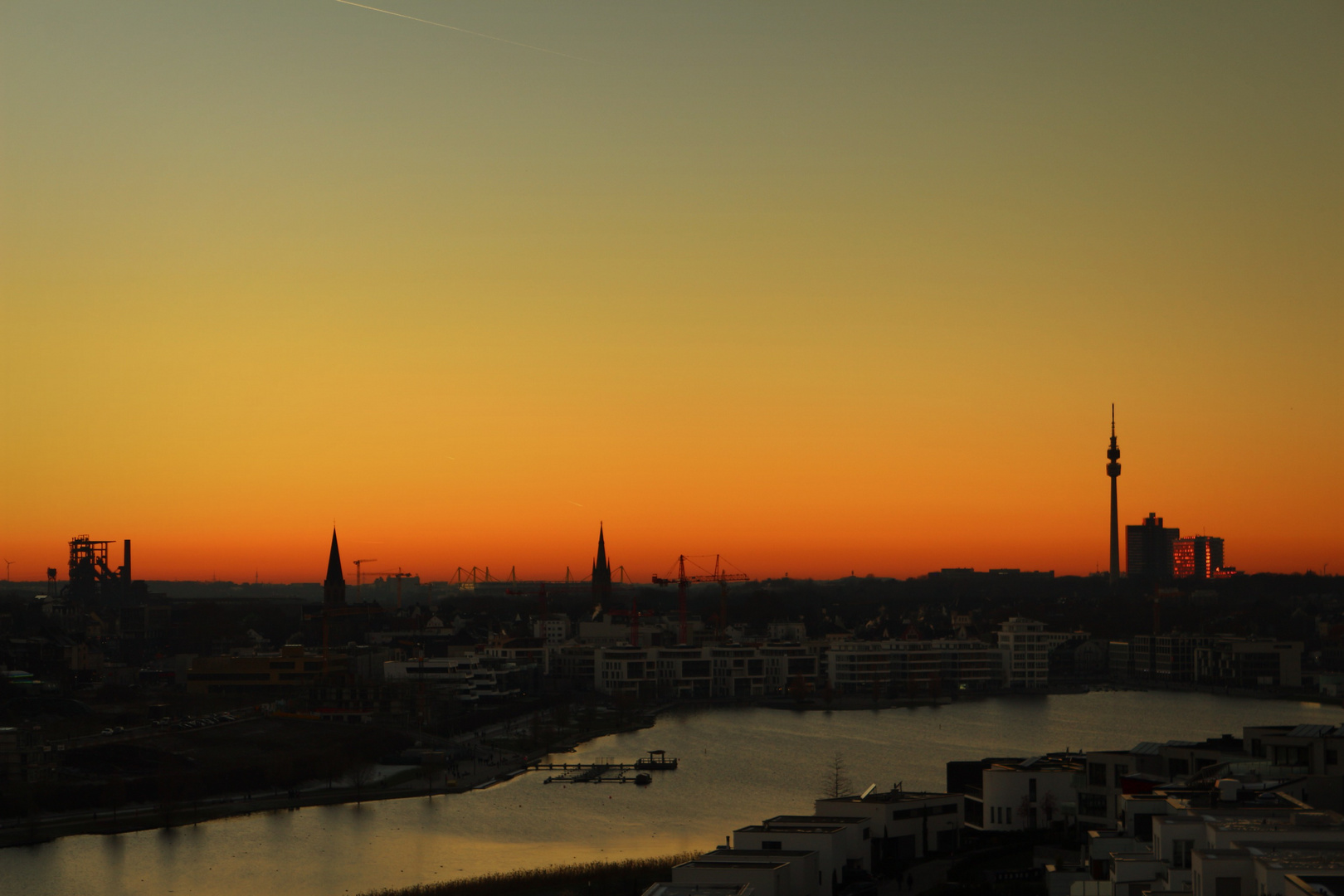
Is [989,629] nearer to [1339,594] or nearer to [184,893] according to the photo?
[1339,594]

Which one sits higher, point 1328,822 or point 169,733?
point 1328,822

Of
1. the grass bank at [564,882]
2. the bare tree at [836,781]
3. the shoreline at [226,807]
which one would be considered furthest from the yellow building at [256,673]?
the grass bank at [564,882]

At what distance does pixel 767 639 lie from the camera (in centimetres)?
4253

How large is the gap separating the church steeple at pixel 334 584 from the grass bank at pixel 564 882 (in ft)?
104

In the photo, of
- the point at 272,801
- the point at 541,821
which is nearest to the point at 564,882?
the point at 541,821

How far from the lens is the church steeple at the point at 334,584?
1713 inches

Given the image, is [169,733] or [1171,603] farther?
[1171,603]

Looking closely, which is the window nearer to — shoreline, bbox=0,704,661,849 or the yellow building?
shoreline, bbox=0,704,661,849

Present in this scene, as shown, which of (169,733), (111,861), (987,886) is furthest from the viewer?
(169,733)

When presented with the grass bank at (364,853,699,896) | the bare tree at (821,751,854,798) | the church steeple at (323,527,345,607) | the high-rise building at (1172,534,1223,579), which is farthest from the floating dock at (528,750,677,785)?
the high-rise building at (1172,534,1223,579)

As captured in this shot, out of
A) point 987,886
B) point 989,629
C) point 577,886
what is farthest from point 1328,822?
point 989,629

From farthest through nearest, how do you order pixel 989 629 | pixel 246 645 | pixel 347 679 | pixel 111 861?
pixel 989 629
pixel 246 645
pixel 347 679
pixel 111 861

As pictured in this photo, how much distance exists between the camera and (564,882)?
469 inches

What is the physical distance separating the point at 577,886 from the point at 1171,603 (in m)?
47.2
